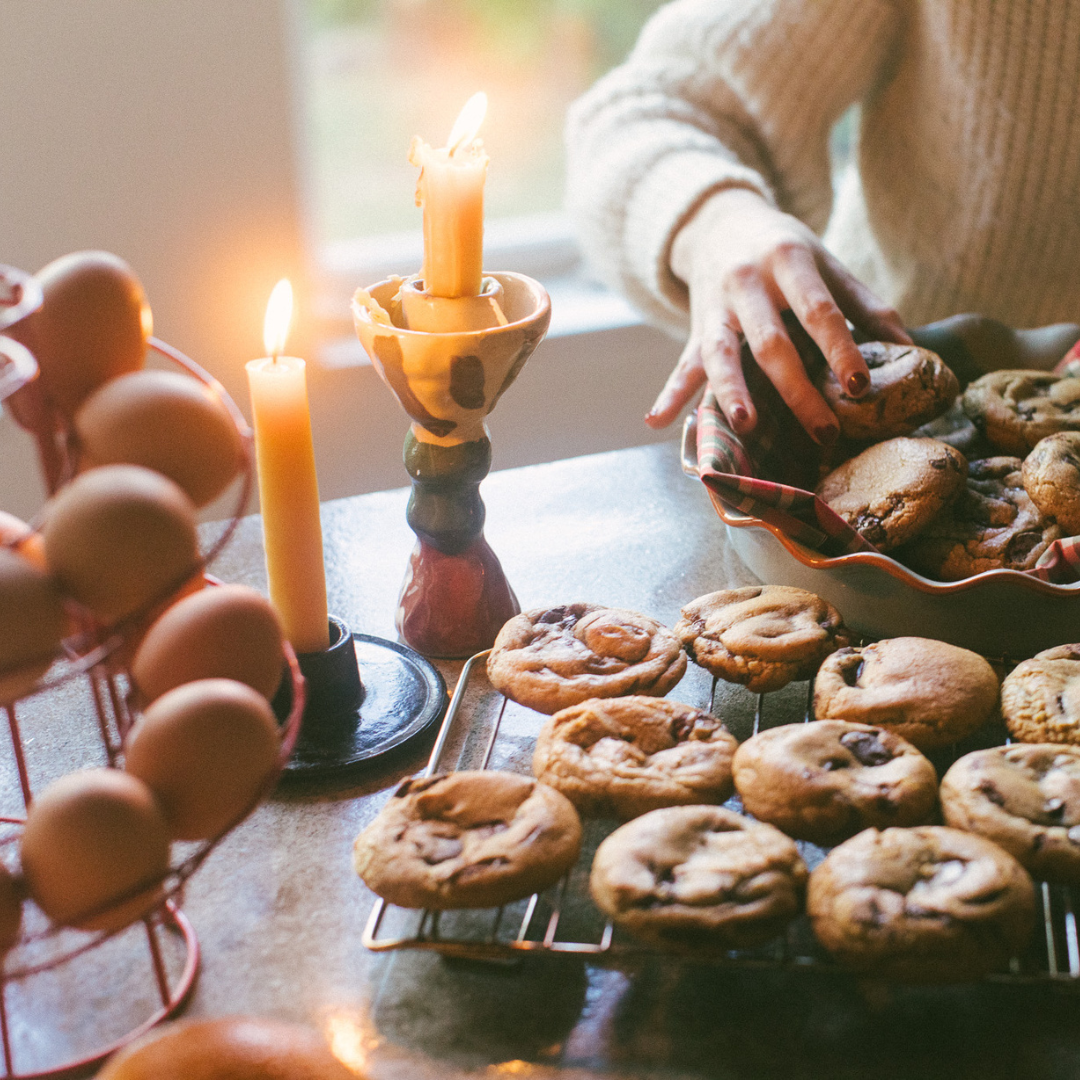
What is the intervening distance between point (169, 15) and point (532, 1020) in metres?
1.73

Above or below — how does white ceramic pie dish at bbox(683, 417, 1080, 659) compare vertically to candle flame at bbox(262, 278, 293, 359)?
below

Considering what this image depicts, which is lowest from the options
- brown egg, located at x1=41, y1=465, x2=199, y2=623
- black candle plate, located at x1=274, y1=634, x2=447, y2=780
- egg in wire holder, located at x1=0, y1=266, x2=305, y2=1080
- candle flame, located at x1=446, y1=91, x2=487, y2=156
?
black candle plate, located at x1=274, y1=634, x2=447, y2=780

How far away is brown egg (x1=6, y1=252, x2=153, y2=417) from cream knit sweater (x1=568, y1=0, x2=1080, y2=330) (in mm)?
967

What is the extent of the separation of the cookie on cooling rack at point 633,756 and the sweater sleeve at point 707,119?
33.1 inches

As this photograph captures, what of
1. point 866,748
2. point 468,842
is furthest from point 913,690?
point 468,842

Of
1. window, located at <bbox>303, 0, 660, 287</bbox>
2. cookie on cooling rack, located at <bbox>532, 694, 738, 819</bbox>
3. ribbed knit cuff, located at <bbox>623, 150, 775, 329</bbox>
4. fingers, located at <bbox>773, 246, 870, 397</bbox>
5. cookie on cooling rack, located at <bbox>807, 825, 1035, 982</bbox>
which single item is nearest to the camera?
cookie on cooling rack, located at <bbox>807, 825, 1035, 982</bbox>

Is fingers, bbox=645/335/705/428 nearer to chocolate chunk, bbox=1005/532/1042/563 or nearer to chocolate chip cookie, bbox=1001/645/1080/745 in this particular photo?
chocolate chunk, bbox=1005/532/1042/563

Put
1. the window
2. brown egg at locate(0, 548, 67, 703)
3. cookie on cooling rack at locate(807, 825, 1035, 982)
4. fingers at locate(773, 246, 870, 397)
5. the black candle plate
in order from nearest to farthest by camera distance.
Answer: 1. brown egg at locate(0, 548, 67, 703)
2. cookie on cooling rack at locate(807, 825, 1035, 982)
3. the black candle plate
4. fingers at locate(773, 246, 870, 397)
5. the window

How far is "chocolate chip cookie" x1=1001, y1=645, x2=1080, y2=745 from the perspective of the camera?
669 millimetres

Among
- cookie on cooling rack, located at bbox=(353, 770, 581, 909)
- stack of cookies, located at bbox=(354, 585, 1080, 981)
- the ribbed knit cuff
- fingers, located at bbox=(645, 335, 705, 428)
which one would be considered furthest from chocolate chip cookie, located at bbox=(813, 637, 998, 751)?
the ribbed knit cuff

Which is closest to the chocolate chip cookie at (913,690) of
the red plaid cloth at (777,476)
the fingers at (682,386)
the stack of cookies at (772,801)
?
the stack of cookies at (772,801)

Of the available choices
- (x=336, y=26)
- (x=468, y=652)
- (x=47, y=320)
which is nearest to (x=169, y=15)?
(x=336, y=26)

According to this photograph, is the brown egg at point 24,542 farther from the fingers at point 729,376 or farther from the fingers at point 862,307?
the fingers at point 862,307

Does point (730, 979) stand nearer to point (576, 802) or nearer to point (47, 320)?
point (576, 802)
